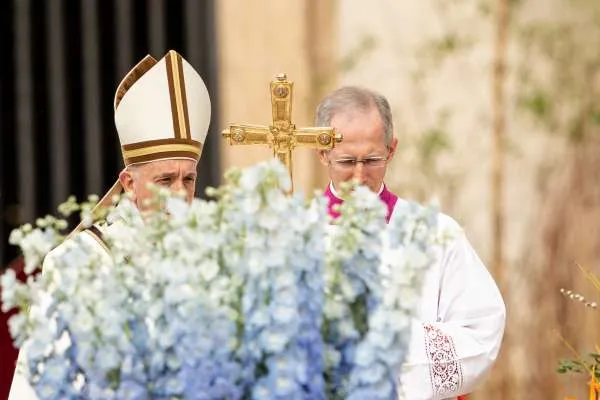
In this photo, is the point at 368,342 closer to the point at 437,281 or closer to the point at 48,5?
the point at 437,281

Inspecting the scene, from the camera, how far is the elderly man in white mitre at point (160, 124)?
310 centimetres

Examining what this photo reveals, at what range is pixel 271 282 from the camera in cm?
190

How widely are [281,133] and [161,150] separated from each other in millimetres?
368

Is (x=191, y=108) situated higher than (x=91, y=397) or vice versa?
(x=191, y=108)

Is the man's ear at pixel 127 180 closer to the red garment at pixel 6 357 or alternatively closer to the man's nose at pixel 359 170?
the man's nose at pixel 359 170

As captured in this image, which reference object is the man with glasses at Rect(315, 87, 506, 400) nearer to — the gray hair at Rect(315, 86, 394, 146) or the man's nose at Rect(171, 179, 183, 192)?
the gray hair at Rect(315, 86, 394, 146)

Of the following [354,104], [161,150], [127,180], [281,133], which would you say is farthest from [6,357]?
[281,133]

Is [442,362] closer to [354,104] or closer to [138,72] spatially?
[354,104]

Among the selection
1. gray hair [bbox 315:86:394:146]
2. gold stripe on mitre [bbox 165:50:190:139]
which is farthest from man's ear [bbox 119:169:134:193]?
gray hair [bbox 315:86:394:146]

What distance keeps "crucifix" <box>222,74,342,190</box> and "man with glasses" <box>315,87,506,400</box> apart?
0.17m

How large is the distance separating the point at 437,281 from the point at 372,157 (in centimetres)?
31

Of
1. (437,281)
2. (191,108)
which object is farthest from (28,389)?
(437,281)

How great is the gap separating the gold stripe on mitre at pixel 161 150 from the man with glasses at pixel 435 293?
0.37 m

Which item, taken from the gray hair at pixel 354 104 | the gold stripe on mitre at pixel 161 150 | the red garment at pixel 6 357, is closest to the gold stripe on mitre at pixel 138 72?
the gold stripe on mitre at pixel 161 150
